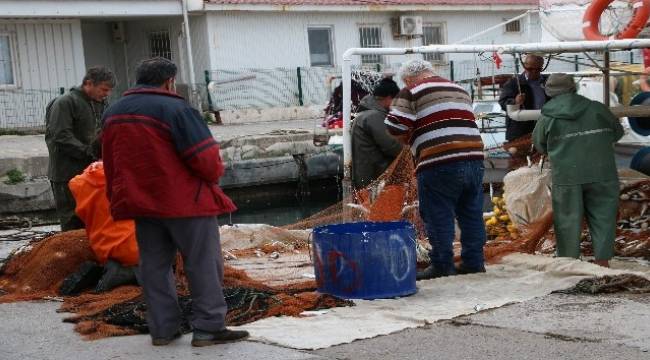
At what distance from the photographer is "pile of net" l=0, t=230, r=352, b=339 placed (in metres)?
7.01

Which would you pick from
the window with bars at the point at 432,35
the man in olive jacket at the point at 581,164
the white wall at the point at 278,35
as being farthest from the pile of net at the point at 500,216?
the window with bars at the point at 432,35

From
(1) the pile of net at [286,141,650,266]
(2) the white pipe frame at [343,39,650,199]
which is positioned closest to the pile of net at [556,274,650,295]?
(1) the pile of net at [286,141,650,266]

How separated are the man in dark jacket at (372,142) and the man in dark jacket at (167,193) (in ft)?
14.1

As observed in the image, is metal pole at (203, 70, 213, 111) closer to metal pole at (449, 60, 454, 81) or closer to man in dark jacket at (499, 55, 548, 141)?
metal pole at (449, 60, 454, 81)

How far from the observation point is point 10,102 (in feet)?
83.7

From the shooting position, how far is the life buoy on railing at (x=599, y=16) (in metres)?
9.69

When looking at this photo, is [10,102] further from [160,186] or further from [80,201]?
[160,186]

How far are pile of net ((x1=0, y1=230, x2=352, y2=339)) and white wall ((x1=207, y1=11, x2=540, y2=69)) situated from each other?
19.8 m

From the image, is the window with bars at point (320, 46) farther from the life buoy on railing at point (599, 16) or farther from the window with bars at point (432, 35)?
the life buoy on railing at point (599, 16)

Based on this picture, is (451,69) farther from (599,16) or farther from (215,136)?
(599,16)

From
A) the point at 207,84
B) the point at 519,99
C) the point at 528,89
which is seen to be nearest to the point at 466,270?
the point at 519,99

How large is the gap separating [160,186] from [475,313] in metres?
2.33

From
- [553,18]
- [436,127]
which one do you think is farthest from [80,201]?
[553,18]

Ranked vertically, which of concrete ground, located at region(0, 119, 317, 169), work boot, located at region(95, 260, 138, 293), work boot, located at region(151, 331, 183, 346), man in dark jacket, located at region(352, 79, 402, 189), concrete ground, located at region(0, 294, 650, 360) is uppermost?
man in dark jacket, located at region(352, 79, 402, 189)
